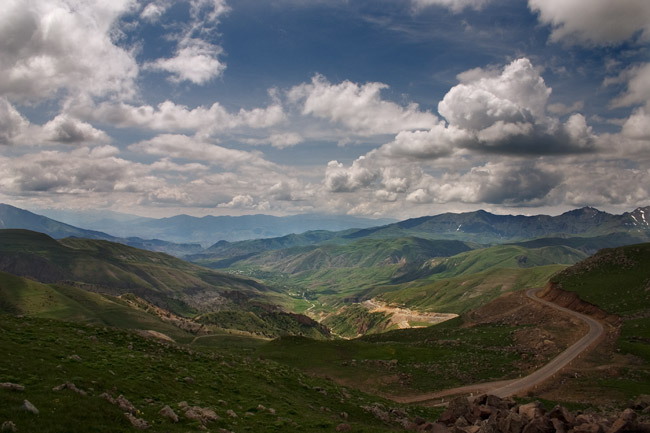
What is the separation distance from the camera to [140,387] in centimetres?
2928

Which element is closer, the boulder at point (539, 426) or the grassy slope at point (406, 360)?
the boulder at point (539, 426)

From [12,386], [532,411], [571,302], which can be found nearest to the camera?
[12,386]

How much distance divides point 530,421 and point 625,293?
131 meters

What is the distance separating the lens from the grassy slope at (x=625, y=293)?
6519cm

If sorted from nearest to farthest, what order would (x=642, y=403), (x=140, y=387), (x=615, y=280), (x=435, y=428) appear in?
1. (x=140, y=387)
2. (x=435, y=428)
3. (x=642, y=403)
4. (x=615, y=280)

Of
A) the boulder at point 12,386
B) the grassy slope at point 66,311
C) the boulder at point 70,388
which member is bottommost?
the grassy slope at point 66,311

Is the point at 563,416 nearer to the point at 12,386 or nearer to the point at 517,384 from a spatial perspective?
the point at 12,386

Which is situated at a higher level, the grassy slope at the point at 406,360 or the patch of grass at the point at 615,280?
the patch of grass at the point at 615,280

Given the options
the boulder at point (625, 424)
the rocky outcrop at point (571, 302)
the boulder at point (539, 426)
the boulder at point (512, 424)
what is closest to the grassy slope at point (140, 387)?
the boulder at point (512, 424)

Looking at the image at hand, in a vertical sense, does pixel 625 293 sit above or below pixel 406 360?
above

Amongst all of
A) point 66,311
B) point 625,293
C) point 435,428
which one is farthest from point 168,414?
point 66,311

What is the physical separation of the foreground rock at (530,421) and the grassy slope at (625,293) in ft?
137

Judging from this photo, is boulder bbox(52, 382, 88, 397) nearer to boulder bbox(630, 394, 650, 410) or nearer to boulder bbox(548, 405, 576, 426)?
boulder bbox(548, 405, 576, 426)

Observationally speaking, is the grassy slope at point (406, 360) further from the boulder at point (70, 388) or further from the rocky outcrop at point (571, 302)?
the boulder at point (70, 388)
